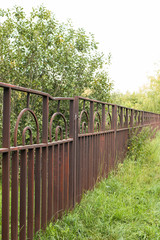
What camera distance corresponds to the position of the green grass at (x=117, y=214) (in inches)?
128

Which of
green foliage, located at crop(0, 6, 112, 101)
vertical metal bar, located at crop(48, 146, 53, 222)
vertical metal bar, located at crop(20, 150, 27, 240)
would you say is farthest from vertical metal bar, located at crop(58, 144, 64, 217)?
green foliage, located at crop(0, 6, 112, 101)

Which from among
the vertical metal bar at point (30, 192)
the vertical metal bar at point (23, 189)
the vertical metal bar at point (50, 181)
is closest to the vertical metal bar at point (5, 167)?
the vertical metal bar at point (23, 189)

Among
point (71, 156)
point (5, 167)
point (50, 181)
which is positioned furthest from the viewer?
point (71, 156)

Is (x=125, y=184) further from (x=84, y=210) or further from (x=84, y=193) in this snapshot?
(x=84, y=210)

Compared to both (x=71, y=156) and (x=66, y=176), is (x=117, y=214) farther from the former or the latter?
(x=71, y=156)

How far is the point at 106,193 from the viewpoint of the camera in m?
4.66

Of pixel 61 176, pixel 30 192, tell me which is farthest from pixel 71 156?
pixel 30 192

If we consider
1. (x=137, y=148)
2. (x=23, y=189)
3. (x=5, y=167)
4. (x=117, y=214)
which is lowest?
(x=117, y=214)

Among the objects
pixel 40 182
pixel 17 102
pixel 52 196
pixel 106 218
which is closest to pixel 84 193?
pixel 106 218

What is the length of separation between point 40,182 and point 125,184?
258 cm

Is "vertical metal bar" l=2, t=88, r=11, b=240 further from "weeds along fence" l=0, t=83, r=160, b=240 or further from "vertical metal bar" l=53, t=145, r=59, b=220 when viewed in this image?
"vertical metal bar" l=53, t=145, r=59, b=220

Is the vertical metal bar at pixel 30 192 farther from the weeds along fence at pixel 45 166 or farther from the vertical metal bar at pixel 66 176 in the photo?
the vertical metal bar at pixel 66 176

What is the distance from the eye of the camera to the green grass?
10.7 ft

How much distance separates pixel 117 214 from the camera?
12.2ft
